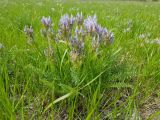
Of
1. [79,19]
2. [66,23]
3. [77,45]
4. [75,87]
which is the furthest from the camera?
[79,19]

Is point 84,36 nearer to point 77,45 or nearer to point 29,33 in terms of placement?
point 77,45

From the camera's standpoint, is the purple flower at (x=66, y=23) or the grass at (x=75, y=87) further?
the purple flower at (x=66, y=23)

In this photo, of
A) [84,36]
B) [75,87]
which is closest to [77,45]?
[84,36]

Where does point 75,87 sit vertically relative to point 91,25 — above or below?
below

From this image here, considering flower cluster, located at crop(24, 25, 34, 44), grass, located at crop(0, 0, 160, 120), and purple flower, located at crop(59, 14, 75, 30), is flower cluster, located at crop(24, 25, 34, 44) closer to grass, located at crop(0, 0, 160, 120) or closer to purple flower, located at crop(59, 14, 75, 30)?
grass, located at crop(0, 0, 160, 120)

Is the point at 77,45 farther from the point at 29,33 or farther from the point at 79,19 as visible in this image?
the point at 29,33

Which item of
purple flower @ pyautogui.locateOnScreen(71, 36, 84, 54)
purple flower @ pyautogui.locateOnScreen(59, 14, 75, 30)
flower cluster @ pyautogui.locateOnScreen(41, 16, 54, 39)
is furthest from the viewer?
flower cluster @ pyautogui.locateOnScreen(41, 16, 54, 39)

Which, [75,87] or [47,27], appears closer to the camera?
[75,87]

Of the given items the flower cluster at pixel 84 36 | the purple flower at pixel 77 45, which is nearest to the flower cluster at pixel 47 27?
the flower cluster at pixel 84 36

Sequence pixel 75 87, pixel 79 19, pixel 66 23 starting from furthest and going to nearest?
pixel 79 19
pixel 66 23
pixel 75 87

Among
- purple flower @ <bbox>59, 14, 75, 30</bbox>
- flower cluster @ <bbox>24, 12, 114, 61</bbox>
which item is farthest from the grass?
purple flower @ <bbox>59, 14, 75, 30</bbox>

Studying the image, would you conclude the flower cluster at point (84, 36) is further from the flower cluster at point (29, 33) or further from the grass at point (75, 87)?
the flower cluster at point (29, 33)

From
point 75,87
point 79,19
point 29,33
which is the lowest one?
point 75,87

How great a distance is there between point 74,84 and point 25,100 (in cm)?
34
